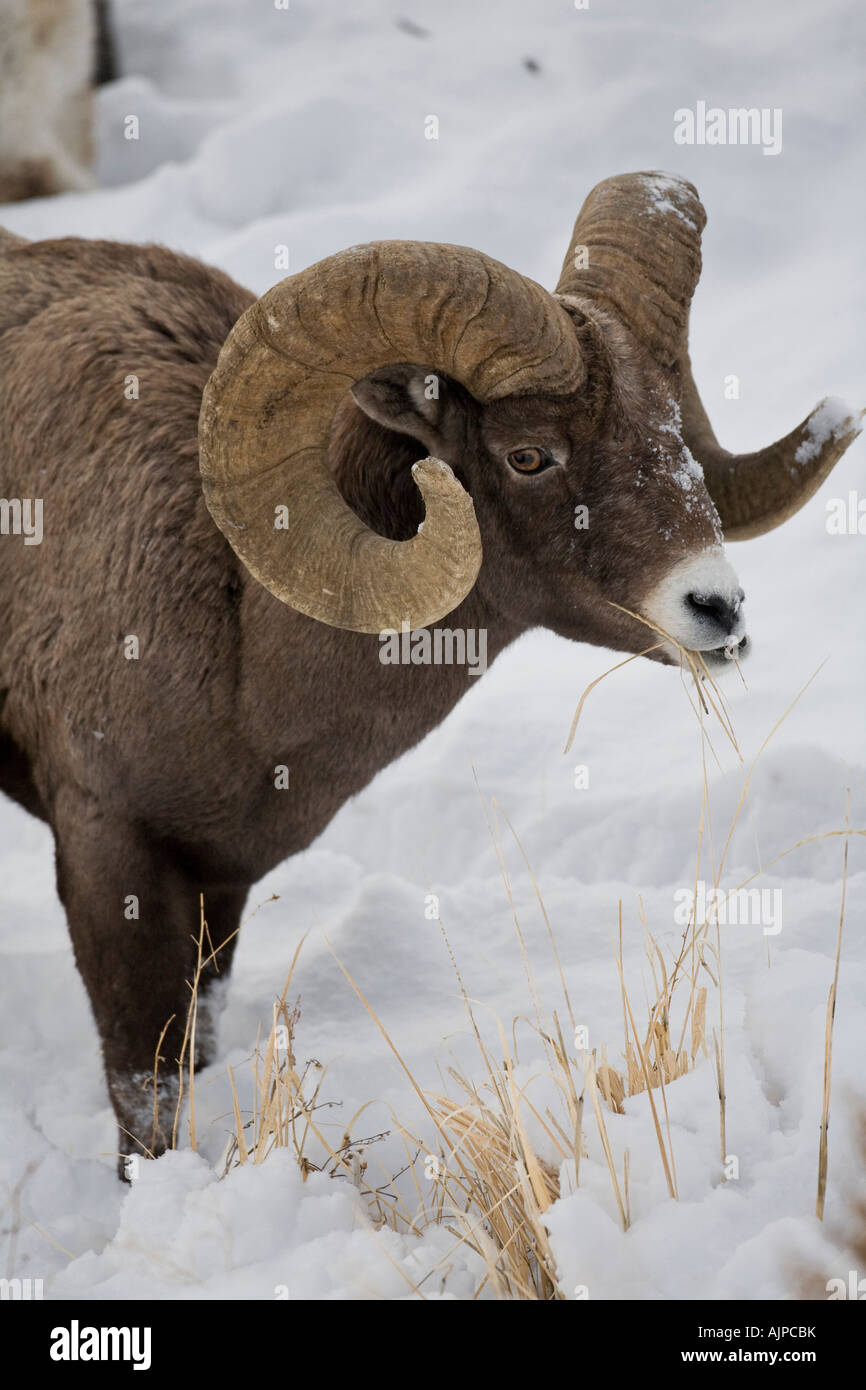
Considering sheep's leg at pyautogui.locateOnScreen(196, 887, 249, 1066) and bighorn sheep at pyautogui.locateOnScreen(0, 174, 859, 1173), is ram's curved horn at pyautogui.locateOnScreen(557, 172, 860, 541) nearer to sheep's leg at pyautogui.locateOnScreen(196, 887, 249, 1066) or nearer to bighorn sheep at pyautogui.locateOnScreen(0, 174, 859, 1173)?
bighorn sheep at pyautogui.locateOnScreen(0, 174, 859, 1173)

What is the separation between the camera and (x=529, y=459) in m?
3.70

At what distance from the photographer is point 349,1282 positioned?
119 inches

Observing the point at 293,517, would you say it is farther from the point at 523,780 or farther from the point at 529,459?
the point at 523,780

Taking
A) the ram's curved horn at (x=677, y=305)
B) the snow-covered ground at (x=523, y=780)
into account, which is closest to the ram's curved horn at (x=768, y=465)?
the ram's curved horn at (x=677, y=305)

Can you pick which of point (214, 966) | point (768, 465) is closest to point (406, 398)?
point (768, 465)

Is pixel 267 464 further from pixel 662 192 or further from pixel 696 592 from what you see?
pixel 662 192

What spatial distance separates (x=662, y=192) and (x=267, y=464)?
166 cm

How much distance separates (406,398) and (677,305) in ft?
3.07

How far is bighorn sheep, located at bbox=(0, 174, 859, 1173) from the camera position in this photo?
11.4 ft

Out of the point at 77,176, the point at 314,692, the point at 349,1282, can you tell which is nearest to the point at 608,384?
the point at 314,692

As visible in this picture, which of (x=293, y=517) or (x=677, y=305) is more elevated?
(x=677, y=305)

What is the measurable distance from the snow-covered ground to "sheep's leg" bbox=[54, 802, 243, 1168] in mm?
227

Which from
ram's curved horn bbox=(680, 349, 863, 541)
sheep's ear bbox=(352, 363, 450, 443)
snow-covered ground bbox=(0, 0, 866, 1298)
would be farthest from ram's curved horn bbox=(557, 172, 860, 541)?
snow-covered ground bbox=(0, 0, 866, 1298)

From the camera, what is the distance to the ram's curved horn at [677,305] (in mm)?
3902
